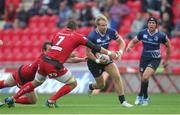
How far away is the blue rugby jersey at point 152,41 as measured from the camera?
19609mm

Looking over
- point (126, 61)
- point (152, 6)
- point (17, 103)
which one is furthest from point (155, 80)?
point (17, 103)

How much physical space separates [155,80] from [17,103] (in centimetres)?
816

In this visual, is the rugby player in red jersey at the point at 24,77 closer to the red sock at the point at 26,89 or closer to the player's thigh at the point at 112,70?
the red sock at the point at 26,89

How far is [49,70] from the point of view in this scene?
17.5 meters

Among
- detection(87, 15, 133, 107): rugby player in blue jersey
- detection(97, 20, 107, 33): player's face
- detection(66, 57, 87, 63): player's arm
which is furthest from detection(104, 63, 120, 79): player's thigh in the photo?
detection(97, 20, 107, 33): player's face

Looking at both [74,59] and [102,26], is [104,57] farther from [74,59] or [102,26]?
[74,59]

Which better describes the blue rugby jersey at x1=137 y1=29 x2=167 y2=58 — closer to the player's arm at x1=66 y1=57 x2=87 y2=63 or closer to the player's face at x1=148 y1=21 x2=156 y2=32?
A: the player's face at x1=148 y1=21 x2=156 y2=32

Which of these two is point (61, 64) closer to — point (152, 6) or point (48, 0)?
point (152, 6)

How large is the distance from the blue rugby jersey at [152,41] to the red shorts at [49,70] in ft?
10.1

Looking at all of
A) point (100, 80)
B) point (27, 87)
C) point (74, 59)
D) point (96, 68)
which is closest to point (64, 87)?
point (27, 87)

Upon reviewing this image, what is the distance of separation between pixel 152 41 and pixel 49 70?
3505 millimetres

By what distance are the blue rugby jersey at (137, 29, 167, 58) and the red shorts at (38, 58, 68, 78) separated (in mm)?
3073

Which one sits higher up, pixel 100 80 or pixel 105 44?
pixel 105 44

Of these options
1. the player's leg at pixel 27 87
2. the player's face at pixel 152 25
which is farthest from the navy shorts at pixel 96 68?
the player's leg at pixel 27 87
